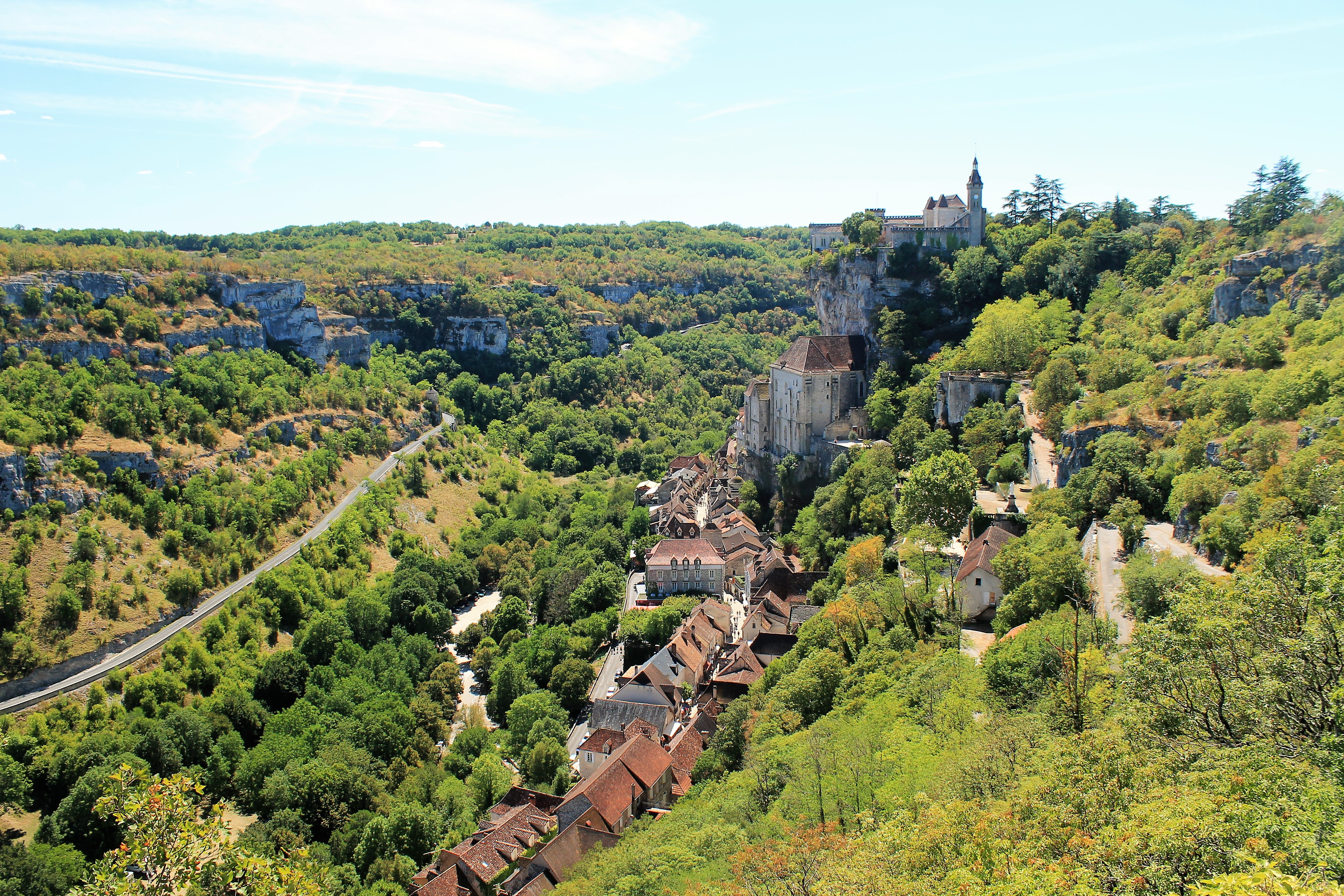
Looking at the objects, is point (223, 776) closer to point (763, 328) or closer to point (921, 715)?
point (921, 715)

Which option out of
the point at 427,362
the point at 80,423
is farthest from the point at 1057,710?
the point at 427,362

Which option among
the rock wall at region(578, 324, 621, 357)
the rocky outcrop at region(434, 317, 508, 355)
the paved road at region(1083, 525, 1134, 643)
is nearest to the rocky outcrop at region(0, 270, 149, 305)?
the rocky outcrop at region(434, 317, 508, 355)

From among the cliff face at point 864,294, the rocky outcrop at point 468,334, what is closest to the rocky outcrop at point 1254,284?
the cliff face at point 864,294

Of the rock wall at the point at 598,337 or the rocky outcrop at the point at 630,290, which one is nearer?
the rock wall at the point at 598,337

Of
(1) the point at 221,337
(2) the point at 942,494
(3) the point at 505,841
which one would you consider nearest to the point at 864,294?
(2) the point at 942,494

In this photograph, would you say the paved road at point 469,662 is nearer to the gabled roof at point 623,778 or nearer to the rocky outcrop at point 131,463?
the gabled roof at point 623,778

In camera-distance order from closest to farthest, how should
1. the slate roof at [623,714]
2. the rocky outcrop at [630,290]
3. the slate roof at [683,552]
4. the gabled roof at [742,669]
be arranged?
the slate roof at [623,714]
the gabled roof at [742,669]
the slate roof at [683,552]
the rocky outcrop at [630,290]
